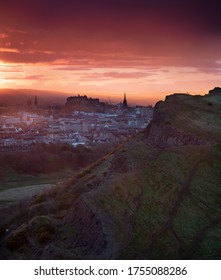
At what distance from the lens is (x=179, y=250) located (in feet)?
70.5

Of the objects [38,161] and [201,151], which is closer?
[201,151]

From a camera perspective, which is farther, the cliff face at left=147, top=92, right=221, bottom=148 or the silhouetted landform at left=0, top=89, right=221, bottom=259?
the cliff face at left=147, top=92, right=221, bottom=148

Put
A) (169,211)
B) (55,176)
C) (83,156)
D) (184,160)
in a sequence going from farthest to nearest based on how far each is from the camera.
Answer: (83,156)
(55,176)
(184,160)
(169,211)

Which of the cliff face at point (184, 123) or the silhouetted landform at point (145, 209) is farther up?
the cliff face at point (184, 123)

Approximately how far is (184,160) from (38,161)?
50328 millimetres

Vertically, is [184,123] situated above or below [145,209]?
above

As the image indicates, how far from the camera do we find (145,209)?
24.2 meters

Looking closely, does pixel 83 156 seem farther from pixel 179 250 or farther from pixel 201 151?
pixel 179 250

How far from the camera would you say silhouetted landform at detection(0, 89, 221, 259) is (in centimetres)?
2167

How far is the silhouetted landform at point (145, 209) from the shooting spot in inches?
853

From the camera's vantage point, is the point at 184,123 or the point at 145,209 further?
the point at 184,123

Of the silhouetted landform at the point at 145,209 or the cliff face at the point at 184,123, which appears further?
the cliff face at the point at 184,123

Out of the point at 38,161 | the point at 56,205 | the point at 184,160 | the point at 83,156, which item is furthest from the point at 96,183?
the point at 83,156

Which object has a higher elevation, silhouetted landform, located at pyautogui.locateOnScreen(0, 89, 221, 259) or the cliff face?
the cliff face
